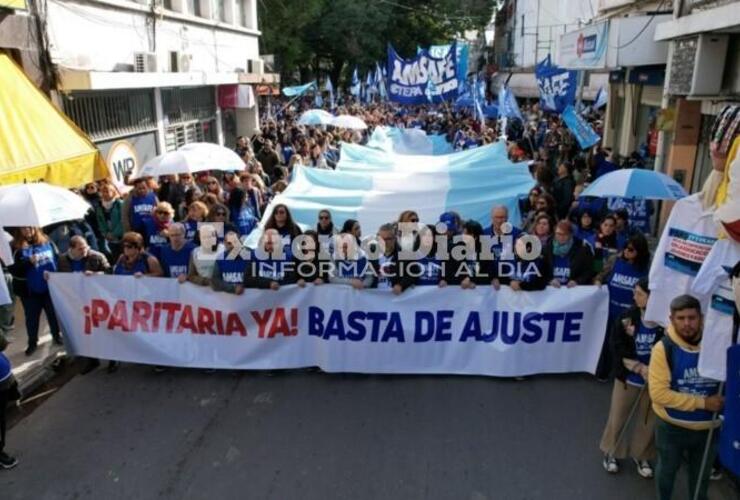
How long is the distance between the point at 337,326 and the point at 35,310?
3.45m

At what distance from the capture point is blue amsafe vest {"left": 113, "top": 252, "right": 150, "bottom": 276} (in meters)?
6.55

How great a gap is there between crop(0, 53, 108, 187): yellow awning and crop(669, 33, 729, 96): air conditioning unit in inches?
344

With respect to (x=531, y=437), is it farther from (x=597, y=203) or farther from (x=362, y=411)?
(x=597, y=203)

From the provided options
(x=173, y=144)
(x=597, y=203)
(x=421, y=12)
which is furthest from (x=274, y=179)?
(x=421, y=12)

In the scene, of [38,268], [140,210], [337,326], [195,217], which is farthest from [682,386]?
[140,210]

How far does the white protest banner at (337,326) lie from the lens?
608 cm

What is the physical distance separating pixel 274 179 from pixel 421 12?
3890 centimetres

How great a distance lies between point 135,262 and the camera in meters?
6.58

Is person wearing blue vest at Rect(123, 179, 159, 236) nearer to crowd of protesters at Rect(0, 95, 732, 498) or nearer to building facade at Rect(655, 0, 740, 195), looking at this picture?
crowd of protesters at Rect(0, 95, 732, 498)

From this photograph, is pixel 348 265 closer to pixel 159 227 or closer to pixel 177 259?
pixel 177 259

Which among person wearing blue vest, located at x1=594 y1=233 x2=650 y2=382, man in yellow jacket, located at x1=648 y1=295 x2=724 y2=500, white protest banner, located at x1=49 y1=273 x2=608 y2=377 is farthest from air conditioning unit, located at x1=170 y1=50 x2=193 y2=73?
man in yellow jacket, located at x1=648 y1=295 x2=724 y2=500

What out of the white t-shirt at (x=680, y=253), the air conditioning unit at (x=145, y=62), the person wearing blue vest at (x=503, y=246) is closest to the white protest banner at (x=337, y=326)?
the person wearing blue vest at (x=503, y=246)

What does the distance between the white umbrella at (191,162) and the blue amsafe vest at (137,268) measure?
2582 mm

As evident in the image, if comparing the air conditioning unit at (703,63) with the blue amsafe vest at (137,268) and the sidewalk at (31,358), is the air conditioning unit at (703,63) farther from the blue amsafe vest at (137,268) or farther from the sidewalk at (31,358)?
the sidewalk at (31,358)
